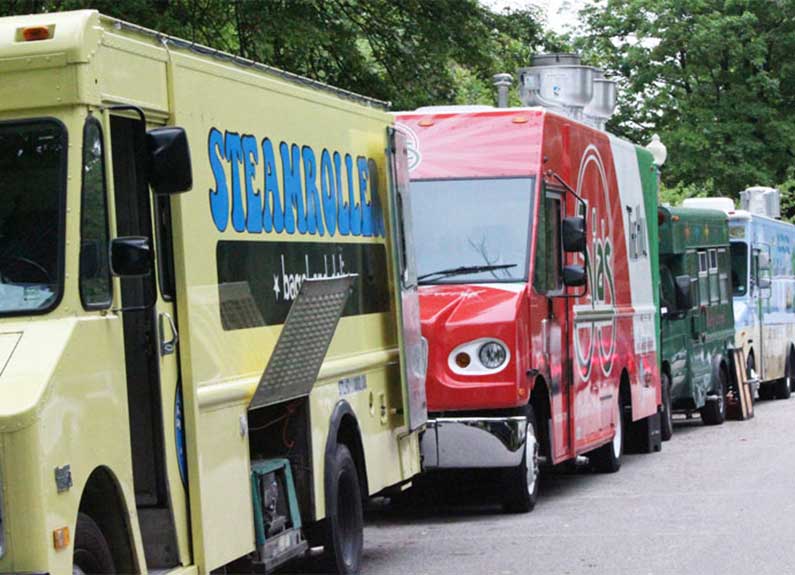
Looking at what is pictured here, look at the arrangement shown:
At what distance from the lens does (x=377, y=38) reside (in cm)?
2067

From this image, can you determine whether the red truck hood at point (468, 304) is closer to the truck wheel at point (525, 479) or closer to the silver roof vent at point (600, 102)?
the truck wheel at point (525, 479)

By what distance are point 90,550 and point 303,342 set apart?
106 inches

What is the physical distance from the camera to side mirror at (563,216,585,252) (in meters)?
14.7

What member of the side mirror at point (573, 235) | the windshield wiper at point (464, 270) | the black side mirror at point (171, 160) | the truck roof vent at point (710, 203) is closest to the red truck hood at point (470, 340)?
the windshield wiper at point (464, 270)

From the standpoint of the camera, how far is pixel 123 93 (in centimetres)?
761

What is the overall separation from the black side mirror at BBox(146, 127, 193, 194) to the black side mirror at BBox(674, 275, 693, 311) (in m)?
15.1

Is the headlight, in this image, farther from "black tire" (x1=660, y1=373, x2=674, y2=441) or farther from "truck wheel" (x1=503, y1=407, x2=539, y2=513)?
"black tire" (x1=660, y1=373, x2=674, y2=441)

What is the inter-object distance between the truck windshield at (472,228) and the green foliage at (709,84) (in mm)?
33376

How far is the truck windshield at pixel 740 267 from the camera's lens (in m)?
28.6

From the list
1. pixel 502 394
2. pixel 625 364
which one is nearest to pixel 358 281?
pixel 502 394

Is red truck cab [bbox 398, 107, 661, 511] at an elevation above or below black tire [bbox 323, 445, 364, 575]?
above

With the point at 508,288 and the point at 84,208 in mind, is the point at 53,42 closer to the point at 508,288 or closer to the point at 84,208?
the point at 84,208

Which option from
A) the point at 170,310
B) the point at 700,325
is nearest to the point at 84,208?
the point at 170,310

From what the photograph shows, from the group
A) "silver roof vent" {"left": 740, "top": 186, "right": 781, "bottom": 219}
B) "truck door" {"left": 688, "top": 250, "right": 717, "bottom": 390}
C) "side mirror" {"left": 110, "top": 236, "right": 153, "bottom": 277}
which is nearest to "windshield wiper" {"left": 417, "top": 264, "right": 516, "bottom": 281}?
"side mirror" {"left": 110, "top": 236, "right": 153, "bottom": 277}
